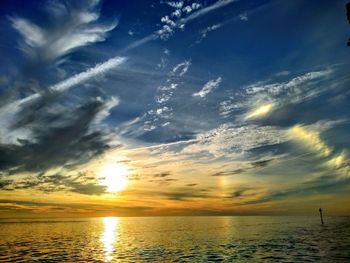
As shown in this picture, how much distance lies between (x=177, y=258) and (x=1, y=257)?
94.9 ft

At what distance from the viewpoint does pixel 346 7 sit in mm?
34094

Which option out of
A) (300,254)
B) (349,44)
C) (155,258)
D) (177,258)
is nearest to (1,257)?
(155,258)

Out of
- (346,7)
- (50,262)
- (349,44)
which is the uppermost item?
(346,7)

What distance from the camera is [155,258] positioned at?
47.2 m

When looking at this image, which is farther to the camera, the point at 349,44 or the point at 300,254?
the point at 300,254

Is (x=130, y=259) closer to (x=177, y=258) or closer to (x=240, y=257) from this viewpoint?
(x=177, y=258)

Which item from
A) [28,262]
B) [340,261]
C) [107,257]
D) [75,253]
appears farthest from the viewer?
[75,253]

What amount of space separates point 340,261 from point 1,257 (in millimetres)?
50712

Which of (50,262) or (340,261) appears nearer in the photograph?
(340,261)

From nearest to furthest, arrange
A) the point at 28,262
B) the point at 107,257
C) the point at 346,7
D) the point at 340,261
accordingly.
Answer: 1. the point at 346,7
2. the point at 340,261
3. the point at 28,262
4. the point at 107,257

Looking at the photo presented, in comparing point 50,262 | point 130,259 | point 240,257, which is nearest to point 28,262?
point 50,262

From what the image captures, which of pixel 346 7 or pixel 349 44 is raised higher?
pixel 346 7

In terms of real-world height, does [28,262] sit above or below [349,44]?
below

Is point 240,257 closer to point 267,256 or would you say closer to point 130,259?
point 267,256
